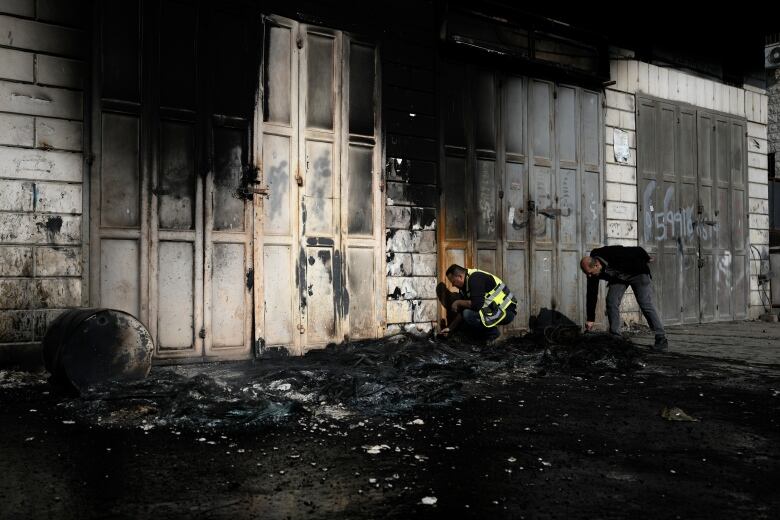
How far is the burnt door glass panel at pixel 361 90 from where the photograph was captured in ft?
22.6

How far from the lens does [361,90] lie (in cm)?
695

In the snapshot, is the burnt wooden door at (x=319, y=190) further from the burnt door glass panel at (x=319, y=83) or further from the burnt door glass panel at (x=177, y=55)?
the burnt door glass panel at (x=177, y=55)

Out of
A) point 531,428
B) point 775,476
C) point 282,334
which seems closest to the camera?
point 775,476

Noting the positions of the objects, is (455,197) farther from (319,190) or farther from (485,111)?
(319,190)

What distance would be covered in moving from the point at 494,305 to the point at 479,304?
0.23 m

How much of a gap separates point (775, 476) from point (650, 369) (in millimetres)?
3106

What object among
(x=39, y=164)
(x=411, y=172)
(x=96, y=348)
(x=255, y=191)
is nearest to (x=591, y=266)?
(x=411, y=172)

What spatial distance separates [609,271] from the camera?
24.2ft

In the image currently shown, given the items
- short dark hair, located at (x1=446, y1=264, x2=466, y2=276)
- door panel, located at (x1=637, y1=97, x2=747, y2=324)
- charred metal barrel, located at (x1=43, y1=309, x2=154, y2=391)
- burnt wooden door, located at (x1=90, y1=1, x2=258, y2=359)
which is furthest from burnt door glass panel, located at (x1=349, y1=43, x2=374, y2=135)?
door panel, located at (x1=637, y1=97, x2=747, y2=324)

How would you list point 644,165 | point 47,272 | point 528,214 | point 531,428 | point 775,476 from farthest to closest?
point 644,165 < point 528,214 < point 47,272 < point 531,428 < point 775,476

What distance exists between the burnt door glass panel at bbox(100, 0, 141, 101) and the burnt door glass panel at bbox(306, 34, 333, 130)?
5.53 ft

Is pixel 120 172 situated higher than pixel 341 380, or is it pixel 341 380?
pixel 120 172

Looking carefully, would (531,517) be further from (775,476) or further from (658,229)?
(658,229)

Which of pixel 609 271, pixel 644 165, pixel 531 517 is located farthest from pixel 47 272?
pixel 644 165
